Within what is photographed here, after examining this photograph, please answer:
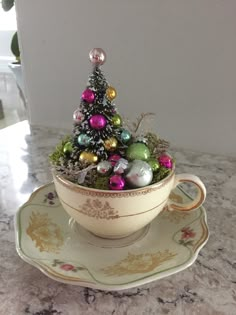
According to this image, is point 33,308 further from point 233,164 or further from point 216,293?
point 233,164

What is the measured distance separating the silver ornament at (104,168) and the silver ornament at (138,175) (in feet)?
0.07

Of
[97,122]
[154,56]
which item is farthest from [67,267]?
[154,56]

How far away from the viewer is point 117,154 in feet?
1.43

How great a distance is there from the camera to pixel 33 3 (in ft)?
2.56

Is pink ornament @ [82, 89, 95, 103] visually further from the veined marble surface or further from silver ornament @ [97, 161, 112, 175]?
the veined marble surface

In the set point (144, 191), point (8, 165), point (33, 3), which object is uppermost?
point (33, 3)

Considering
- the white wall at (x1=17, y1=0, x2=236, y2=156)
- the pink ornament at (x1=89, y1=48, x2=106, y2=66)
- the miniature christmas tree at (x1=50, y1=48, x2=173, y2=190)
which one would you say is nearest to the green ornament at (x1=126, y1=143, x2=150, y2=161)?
the miniature christmas tree at (x1=50, y1=48, x2=173, y2=190)

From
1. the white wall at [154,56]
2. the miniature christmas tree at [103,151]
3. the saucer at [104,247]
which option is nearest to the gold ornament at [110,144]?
the miniature christmas tree at [103,151]

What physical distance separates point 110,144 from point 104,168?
0.03m

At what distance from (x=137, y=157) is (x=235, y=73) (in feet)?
1.09

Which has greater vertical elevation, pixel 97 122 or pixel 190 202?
pixel 97 122

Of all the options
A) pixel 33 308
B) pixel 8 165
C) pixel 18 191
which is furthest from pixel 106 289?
pixel 8 165

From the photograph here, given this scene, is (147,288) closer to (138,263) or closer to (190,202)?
(138,263)

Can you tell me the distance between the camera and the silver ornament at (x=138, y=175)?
15.7 inches
